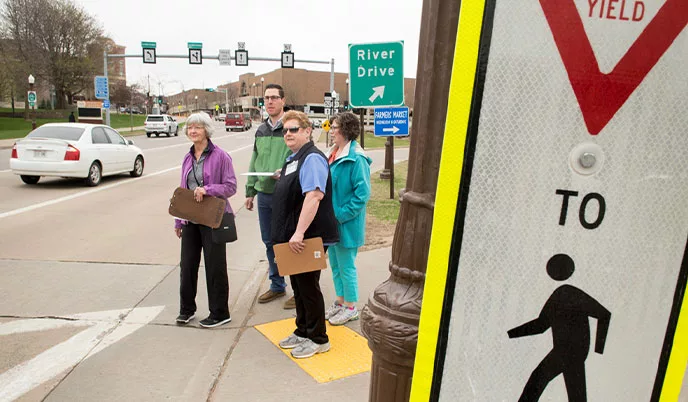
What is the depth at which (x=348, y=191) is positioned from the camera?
4.03 meters

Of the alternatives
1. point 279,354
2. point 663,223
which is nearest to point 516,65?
point 663,223

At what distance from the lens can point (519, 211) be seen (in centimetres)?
107

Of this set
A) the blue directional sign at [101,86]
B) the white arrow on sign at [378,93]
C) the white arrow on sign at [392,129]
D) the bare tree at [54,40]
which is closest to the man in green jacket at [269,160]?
the white arrow on sign at [378,93]

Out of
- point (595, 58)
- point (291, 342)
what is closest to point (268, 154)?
point (291, 342)

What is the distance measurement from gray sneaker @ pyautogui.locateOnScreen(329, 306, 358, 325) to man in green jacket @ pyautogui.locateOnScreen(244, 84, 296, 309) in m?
0.48

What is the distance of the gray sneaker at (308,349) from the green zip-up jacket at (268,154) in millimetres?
1508

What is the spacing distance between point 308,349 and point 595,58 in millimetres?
3063

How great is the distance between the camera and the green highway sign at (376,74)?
706 centimetres

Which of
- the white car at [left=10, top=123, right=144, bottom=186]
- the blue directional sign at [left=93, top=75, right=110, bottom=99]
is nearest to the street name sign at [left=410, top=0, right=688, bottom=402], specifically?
the white car at [left=10, top=123, right=144, bottom=186]

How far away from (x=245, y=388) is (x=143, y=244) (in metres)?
4.26

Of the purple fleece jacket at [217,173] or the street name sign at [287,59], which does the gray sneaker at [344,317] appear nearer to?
the purple fleece jacket at [217,173]

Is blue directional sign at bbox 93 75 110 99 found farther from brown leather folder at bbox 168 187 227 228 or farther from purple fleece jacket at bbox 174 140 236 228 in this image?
brown leather folder at bbox 168 187 227 228

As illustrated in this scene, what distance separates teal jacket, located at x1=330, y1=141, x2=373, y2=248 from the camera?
3.96 meters

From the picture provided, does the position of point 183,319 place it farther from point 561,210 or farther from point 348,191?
point 561,210
